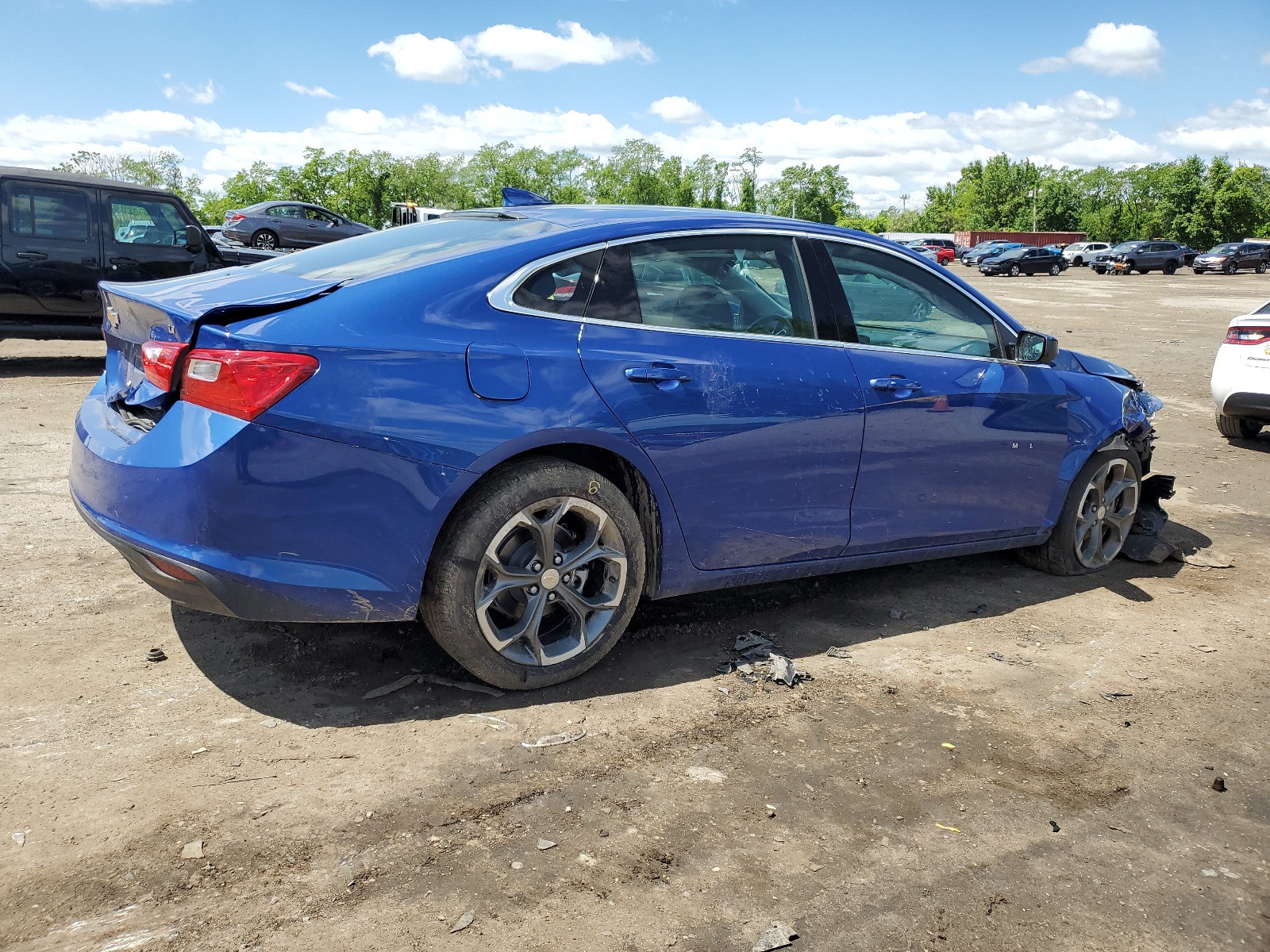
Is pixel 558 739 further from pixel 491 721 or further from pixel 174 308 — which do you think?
pixel 174 308

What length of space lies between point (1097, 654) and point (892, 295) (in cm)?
175

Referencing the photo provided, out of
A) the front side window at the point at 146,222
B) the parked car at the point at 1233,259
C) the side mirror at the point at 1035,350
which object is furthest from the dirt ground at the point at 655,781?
the parked car at the point at 1233,259

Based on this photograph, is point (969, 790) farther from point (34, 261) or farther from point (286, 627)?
point (34, 261)

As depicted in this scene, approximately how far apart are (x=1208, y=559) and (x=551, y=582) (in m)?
4.11

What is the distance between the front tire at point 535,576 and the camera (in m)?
3.29

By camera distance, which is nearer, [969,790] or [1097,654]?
[969,790]

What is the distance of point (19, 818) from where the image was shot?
2689 millimetres

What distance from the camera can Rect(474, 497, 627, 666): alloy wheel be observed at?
133 inches

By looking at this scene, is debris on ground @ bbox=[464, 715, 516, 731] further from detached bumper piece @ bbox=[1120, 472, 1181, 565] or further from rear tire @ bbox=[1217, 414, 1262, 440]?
rear tire @ bbox=[1217, 414, 1262, 440]

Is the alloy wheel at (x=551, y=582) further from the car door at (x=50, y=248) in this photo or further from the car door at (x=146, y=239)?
the car door at (x=146, y=239)

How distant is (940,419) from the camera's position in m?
4.32

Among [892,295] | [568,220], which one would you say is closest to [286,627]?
[568,220]

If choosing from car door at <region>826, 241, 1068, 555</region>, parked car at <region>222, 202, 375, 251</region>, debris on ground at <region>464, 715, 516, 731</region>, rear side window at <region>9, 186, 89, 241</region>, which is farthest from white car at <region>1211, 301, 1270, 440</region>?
parked car at <region>222, 202, 375, 251</region>

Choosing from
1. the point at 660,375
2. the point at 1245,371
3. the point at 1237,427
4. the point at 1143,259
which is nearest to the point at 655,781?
the point at 660,375
